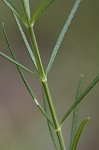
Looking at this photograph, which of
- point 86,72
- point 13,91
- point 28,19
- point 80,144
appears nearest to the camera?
point 28,19

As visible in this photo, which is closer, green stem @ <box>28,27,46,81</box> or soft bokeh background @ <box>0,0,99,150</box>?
green stem @ <box>28,27,46,81</box>

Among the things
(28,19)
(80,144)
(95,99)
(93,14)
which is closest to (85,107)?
(95,99)

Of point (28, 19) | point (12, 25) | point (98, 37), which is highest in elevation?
point (28, 19)

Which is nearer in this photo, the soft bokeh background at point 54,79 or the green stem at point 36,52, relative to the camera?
the green stem at point 36,52

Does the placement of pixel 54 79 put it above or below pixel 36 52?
below

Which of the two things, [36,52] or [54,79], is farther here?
[54,79]

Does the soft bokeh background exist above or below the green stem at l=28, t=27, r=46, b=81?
below

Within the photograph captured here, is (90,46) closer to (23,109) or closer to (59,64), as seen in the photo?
(59,64)

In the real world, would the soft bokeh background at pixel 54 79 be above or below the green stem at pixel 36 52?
below
